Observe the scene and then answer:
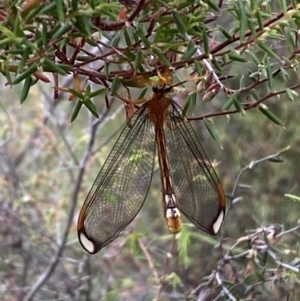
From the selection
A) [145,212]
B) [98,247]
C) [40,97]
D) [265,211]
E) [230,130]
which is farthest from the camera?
[145,212]

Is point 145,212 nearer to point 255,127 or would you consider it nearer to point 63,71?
point 255,127

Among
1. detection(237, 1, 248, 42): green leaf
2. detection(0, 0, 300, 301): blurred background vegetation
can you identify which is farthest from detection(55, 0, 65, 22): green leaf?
detection(237, 1, 248, 42): green leaf

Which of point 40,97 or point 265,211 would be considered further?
point 40,97

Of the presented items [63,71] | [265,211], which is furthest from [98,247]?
[265,211]

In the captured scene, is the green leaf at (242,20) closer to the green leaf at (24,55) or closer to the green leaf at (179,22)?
the green leaf at (179,22)

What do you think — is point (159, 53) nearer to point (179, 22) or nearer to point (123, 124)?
point (179, 22)

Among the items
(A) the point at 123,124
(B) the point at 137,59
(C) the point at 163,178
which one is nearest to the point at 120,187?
(C) the point at 163,178

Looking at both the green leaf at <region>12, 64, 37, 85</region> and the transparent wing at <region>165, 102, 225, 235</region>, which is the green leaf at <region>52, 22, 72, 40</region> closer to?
the green leaf at <region>12, 64, 37, 85</region>

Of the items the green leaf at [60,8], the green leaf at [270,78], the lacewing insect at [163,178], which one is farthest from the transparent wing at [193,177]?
the green leaf at [60,8]
